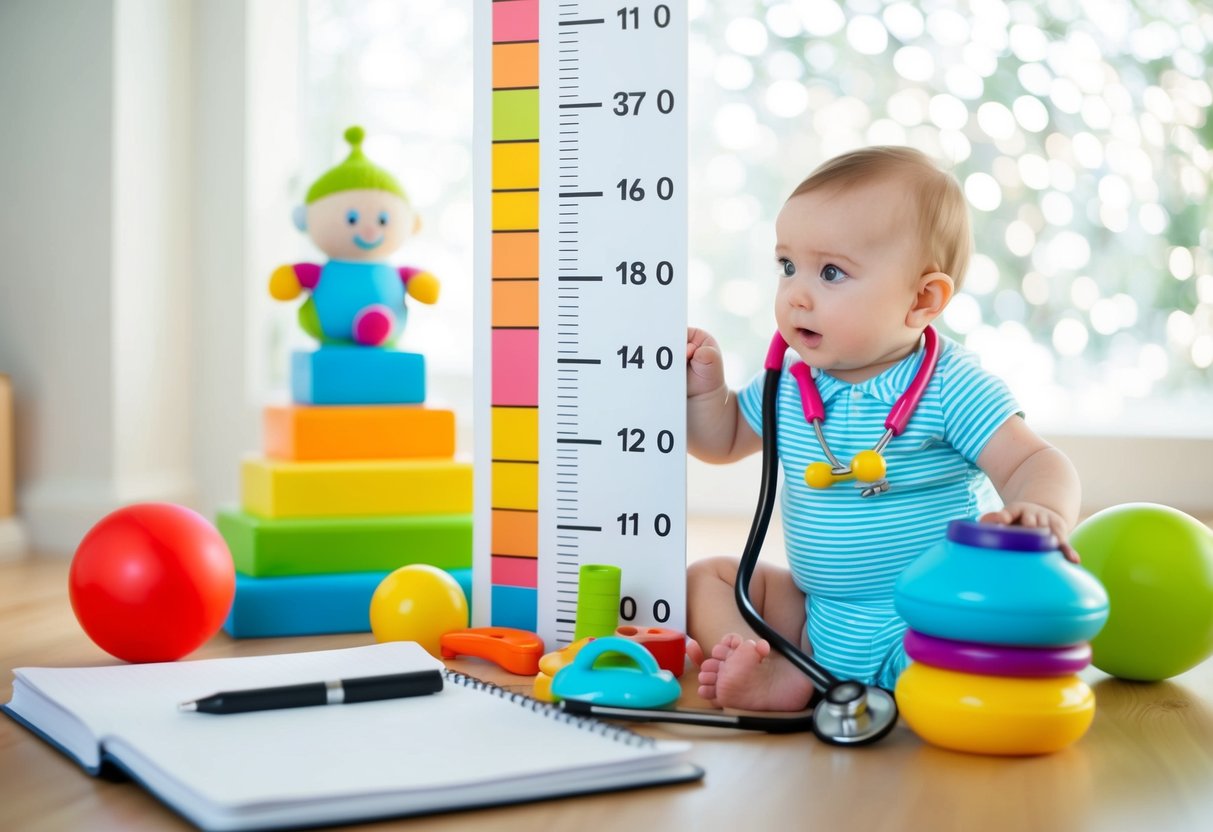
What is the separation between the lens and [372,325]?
1.70 meters

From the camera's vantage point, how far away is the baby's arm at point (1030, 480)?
3.60 ft

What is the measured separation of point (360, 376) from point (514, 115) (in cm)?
45

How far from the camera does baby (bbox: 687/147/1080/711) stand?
1294 millimetres

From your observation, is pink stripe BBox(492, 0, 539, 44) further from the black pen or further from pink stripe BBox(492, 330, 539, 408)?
the black pen

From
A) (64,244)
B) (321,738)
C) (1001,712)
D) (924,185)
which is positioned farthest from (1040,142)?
(321,738)

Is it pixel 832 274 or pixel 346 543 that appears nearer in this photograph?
pixel 832 274

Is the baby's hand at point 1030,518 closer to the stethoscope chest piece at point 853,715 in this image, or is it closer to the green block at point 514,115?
the stethoscope chest piece at point 853,715

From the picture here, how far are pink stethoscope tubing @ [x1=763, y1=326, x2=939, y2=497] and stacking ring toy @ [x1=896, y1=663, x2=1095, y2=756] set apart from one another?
28 centimetres

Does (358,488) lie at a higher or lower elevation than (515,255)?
lower

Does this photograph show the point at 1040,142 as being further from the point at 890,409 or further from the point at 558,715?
the point at 558,715

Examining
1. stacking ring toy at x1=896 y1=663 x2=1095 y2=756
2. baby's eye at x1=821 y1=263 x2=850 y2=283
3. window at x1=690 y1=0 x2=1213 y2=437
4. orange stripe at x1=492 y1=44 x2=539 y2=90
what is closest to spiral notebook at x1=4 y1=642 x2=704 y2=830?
stacking ring toy at x1=896 y1=663 x2=1095 y2=756

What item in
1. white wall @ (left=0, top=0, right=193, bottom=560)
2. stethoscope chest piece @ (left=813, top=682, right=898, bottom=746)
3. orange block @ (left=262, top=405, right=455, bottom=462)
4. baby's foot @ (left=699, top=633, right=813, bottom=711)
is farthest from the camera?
white wall @ (left=0, top=0, right=193, bottom=560)

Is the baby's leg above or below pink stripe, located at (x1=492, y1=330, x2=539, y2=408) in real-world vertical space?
below


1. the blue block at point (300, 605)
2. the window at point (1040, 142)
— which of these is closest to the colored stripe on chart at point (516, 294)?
the blue block at point (300, 605)
